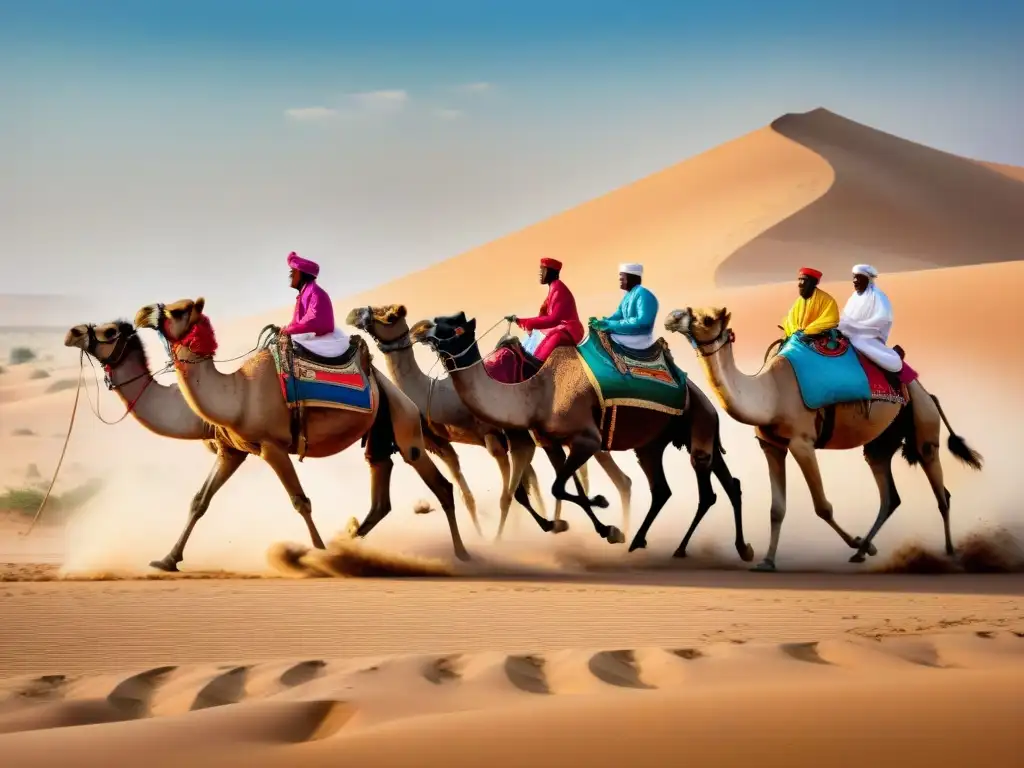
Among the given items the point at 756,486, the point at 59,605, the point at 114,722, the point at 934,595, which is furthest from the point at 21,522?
the point at 114,722

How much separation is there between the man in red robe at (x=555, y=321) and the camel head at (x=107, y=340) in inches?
132

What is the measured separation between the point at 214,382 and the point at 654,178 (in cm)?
5171

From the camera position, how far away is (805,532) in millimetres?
17500

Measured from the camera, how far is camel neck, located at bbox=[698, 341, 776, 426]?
1426cm

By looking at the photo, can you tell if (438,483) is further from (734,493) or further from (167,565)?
(734,493)

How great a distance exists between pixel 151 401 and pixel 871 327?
20.4ft

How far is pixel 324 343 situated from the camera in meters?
14.0

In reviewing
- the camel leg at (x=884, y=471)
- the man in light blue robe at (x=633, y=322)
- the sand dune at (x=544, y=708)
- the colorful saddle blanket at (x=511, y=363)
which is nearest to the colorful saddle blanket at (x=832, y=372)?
the camel leg at (x=884, y=471)

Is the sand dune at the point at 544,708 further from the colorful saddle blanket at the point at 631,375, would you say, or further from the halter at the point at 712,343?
the colorful saddle blanket at the point at 631,375

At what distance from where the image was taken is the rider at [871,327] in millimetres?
15117

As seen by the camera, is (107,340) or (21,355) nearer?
(107,340)

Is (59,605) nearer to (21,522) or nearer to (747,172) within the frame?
(21,522)

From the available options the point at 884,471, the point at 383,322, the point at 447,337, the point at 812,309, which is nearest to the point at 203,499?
the point at 383,322

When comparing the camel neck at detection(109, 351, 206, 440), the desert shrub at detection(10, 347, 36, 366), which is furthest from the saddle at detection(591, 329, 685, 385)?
the desert shrub at detection(10, 347, 36, 366)
